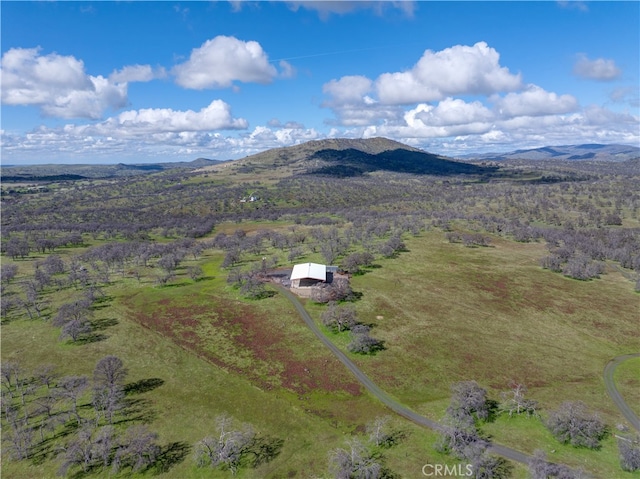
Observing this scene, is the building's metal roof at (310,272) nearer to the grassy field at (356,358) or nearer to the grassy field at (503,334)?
the grassy field at (356,358)

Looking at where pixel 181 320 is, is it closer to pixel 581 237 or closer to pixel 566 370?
pixel 566 370

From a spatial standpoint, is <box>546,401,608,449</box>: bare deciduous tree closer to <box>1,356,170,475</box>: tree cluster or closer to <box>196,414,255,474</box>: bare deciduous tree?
<box>196,414,255,474</box>: bare deciduous tree

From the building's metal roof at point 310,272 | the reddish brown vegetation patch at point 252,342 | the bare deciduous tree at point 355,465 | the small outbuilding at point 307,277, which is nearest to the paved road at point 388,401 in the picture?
the reddish brown vegetation patch at point 252,342

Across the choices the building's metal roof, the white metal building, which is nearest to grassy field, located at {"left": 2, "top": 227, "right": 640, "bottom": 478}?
the white metal building

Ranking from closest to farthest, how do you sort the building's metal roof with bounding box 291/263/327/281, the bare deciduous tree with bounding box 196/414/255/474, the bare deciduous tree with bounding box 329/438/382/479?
the bare deciduous tree with bounding box 329/438/382/479 < the bare deciduous tree with bounding box 196/414/255/474 < the building's metal roof with bounding box 291/263/327/281

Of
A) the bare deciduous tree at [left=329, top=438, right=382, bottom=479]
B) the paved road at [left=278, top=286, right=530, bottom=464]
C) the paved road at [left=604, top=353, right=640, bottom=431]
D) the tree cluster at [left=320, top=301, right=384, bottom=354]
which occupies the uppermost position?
the tree cluster at [left=320, top=301, right=384, bottom=354]

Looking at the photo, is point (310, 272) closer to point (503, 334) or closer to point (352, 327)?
point (352, 327)

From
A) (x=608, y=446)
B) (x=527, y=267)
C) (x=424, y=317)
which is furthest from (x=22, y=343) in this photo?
(x=527, y=267)
